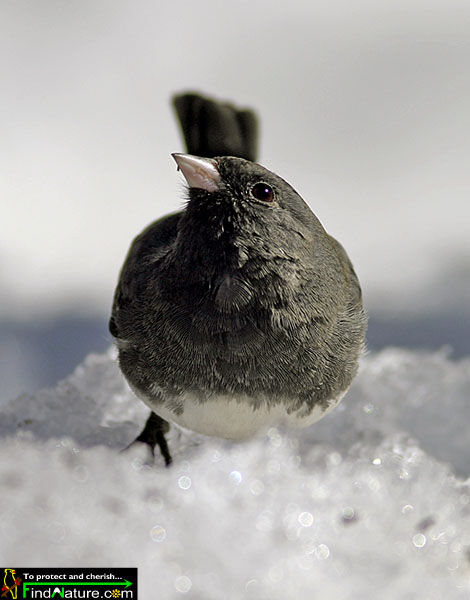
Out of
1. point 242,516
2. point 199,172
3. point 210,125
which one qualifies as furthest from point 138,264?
point 242,516

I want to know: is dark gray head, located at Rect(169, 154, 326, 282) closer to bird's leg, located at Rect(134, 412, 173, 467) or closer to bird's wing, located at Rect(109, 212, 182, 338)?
bird's wing, located at Rect(109, 212, 182, 338)

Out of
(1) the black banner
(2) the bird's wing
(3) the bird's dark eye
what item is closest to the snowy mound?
(1) the black banner

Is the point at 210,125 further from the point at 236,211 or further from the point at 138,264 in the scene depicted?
the point at 236,211

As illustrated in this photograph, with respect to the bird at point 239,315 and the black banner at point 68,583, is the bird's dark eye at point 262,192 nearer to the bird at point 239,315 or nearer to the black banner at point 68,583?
the bird at point 239,315

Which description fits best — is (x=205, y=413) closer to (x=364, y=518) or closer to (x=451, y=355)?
(x=364, y=518)

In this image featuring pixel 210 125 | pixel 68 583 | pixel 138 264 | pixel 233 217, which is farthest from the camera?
pixel 210 125

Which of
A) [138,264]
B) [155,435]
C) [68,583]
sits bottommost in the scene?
[155,435]
